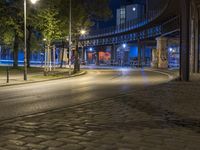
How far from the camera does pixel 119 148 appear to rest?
771 cm

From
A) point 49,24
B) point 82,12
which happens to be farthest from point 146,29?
point 49,24

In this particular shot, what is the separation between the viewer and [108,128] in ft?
32.3

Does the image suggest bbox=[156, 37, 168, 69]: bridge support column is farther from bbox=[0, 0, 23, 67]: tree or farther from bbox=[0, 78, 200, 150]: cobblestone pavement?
bbox=[0, 78, 200, 150]: cobblestone pavement

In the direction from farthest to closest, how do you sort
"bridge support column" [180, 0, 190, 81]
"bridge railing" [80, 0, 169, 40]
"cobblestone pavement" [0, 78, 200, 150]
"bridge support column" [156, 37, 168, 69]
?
"bridge support column" [156, 37, 168, 69] → "bridge railing" [80, 0, 169, 40] → "bridge support column" [180, 0, 190, 81] → "cobblestone pavement" [0, 78, 200, 150]

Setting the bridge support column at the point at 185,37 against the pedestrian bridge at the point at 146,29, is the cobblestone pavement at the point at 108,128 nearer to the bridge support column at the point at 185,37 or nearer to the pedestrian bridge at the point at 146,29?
the bridge support column at the point at 185,37

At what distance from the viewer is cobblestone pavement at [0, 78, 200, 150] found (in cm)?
802

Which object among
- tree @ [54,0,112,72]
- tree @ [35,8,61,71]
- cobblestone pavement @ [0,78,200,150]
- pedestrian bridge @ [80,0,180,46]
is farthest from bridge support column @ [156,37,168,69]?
cobblestone pavement @ [0,78,200,150]

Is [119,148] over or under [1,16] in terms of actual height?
under

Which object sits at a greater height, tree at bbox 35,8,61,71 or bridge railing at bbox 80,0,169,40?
bridge railing at bbox 80,0,169,40

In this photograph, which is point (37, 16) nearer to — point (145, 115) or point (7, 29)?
point (7, 29)

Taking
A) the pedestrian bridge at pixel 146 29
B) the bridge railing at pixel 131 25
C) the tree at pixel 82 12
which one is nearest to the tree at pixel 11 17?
the tree at pixel 82 12

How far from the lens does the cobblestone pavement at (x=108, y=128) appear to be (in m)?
8.02

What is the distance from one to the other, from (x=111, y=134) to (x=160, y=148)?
1.58 m

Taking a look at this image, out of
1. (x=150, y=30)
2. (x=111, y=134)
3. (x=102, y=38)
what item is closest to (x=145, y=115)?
(x=111, y=134)
